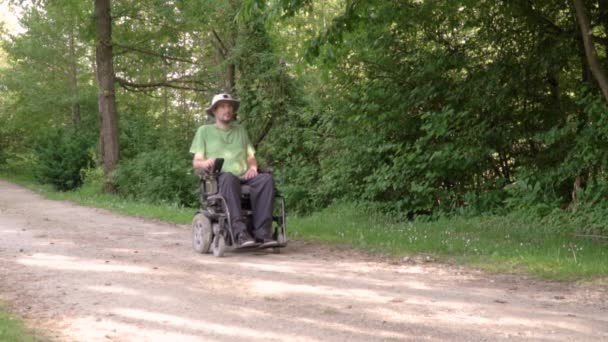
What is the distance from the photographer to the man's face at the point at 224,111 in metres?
8.35

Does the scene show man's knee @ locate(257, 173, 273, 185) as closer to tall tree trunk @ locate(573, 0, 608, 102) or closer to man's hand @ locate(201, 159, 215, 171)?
man's hand @ locate(201, 159, 215, 171)

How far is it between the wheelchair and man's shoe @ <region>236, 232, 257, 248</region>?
0.06 meters

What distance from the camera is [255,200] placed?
7.83 m

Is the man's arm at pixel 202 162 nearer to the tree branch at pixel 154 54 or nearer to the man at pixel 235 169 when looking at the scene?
the man at pixel 235 169

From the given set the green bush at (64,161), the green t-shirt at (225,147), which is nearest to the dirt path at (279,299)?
the green t-shirt at (225,147)

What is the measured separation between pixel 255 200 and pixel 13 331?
376 centimetres

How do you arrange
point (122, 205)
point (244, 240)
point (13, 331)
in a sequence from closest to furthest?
point (13, 331) < point (244, 240) < point (122, 205)

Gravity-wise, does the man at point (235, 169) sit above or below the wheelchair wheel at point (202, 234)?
above

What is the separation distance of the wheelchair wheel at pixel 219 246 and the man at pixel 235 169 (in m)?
0.17

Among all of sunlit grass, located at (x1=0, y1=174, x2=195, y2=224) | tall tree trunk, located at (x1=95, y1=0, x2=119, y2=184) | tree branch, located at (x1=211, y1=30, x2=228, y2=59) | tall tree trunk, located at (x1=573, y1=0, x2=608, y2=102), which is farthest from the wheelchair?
tree branch, located at (x1=211, y1=30, x2=228, y2=59)

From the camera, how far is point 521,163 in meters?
12.7

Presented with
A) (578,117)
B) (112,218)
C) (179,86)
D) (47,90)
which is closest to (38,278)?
(112,218)

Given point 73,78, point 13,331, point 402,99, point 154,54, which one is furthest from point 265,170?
point 73,78

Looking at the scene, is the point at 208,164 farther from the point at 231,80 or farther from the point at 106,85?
the point at 231,80
